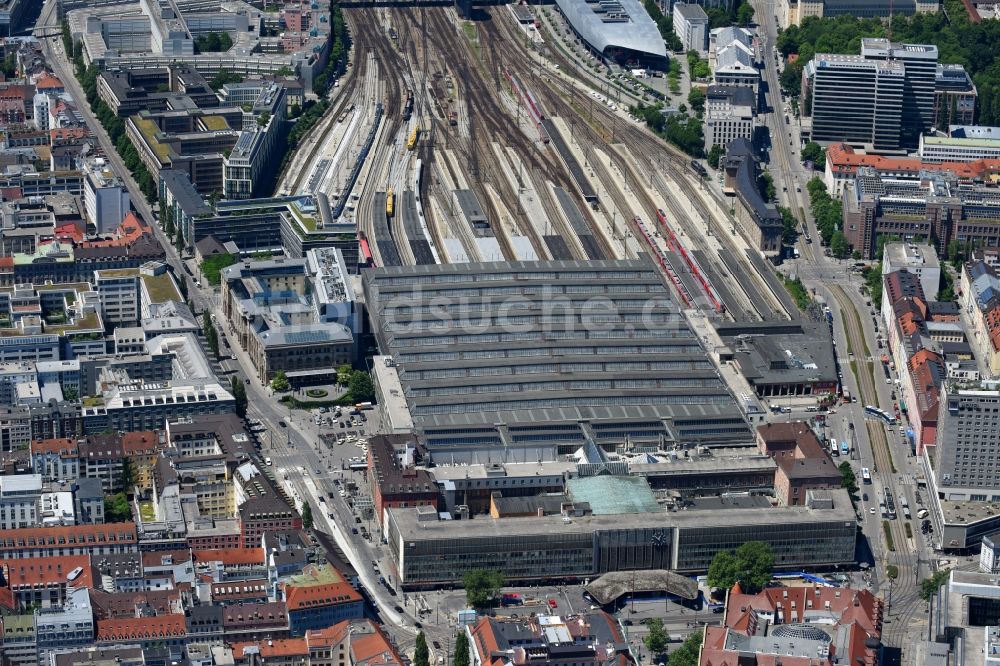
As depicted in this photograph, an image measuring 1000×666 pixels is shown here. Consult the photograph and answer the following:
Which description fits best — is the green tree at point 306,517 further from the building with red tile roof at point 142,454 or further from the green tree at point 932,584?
the green tree at point 932,584

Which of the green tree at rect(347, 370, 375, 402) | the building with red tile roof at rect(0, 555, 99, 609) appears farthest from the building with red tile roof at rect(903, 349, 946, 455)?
the building with red tile roof at rect(0, 555, 99, 609)

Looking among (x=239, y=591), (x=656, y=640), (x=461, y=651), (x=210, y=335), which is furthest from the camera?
(x=210, y=335)

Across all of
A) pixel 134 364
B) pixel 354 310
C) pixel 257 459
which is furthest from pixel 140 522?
pixel 354 310

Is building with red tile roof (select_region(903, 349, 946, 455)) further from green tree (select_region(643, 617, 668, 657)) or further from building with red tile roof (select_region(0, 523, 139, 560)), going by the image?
building with red tile roof (select_region(0, 523, 139, 560))

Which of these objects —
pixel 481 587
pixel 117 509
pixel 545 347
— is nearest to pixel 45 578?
pixel 117 509

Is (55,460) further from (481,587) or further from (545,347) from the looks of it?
(545,347)

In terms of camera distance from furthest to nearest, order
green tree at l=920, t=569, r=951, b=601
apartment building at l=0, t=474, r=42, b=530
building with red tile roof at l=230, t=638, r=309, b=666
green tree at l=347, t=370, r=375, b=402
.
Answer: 1. green tree at l=347, t=370, r=375, b=402
2. apartment building at l=0, t=474, r=42, b=530
3. green tree at l=920, t=569, r=951, b=601
4. building with red tile roof at l=230, t=638, r=309, b=666
